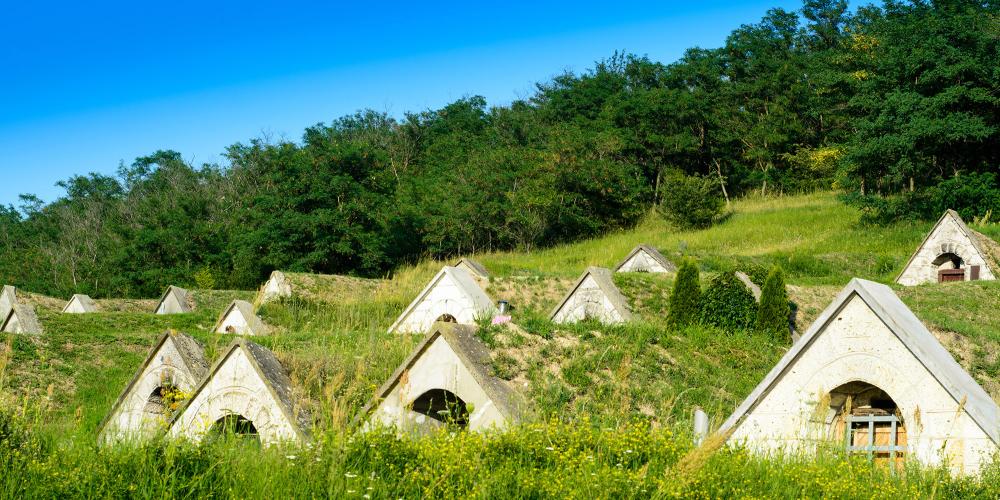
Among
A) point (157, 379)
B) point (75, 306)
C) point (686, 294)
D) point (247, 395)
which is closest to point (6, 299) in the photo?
point (75, 306)

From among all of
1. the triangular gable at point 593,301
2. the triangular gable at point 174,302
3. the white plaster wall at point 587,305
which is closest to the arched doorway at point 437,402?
the triangular gable at point 593,301

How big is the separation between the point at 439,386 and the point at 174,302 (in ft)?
80.2

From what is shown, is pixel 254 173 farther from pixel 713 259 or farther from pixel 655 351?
pixel 655 351

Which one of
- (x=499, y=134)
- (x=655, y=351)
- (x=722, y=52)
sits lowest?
(x=655, y=351)

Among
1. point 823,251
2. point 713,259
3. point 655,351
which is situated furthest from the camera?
point 823,251

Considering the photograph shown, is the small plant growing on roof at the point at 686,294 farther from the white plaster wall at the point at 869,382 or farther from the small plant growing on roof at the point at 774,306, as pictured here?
the white plaster wall at the point at 869,382

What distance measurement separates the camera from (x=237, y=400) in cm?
1123

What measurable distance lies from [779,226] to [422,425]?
138 feet

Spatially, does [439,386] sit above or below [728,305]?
below

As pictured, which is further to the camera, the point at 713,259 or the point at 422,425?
the point at 713,259

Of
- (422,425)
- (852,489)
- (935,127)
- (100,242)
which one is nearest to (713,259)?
(935,127)

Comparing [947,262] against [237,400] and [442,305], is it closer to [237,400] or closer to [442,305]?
[442,305]

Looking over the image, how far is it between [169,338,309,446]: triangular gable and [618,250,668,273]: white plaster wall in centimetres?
2053

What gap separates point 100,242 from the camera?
75.2 metres
